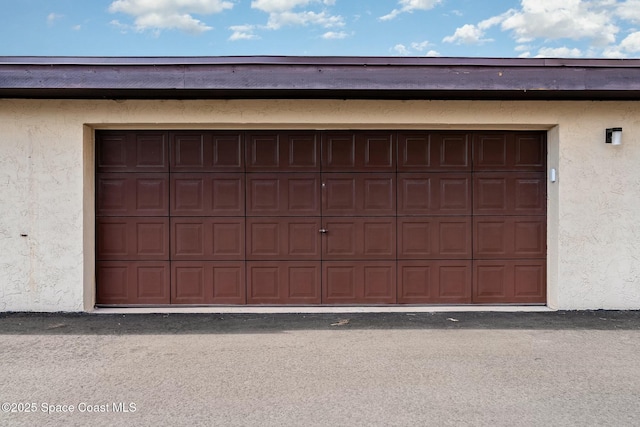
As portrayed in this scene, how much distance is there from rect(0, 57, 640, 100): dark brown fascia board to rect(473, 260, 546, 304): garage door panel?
2438 mm

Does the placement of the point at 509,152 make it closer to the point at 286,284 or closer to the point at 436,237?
the point at 436,237

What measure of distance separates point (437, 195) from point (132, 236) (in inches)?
169

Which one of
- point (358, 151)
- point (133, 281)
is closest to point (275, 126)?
point (358, 151)

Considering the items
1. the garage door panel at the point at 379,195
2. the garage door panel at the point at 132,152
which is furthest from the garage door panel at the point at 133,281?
the garage door panel at the point at 379,195

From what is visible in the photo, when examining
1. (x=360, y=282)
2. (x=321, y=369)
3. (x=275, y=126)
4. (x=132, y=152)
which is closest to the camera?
(x=321, y=369)

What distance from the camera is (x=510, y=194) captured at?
24.5 feet

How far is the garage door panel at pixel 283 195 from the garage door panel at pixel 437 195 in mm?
1243

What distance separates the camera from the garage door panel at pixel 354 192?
742 cm

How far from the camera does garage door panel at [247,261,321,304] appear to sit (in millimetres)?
7438

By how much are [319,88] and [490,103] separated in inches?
94.7

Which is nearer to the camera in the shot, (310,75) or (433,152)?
(310,75)

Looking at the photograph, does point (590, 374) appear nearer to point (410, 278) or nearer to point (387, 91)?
point (410, 278)

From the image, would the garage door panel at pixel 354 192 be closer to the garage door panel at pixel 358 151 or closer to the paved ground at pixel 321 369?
the garage door panel at pixel 358 151

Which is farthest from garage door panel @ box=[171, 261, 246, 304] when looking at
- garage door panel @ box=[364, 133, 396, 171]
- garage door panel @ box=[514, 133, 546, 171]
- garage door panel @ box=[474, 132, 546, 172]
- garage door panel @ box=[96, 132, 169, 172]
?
garage door panel @ box=[514, 133, 546, 171]
